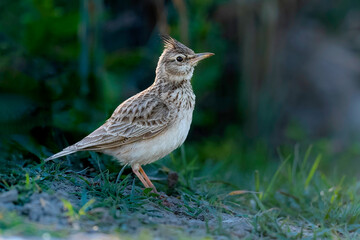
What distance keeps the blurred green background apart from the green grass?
751mm

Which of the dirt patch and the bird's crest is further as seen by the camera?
the bird's crest

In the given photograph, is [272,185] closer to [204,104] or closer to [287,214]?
[287,214]

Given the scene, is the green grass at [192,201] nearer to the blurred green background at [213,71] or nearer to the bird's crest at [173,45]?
the blurred green background at [213,71]

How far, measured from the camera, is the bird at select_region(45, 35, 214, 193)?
4957mm

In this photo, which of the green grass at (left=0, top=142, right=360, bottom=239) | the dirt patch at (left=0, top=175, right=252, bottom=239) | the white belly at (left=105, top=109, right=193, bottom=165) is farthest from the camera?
the white belly at (left=105, top=109, right=193, bottom=165)

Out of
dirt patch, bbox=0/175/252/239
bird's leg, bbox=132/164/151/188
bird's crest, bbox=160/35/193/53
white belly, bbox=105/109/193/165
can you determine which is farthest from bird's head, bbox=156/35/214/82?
dirt patch, bbox=0/175/252/239

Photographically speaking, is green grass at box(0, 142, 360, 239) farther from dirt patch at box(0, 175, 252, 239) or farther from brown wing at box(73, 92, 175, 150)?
brown wing at box(73, 92, 175, 150)


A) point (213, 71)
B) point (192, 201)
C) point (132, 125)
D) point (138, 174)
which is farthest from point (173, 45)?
point (213, 71)

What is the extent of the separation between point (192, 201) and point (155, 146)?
66cm

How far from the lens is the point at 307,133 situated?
34.3ft

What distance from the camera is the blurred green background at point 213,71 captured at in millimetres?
7234

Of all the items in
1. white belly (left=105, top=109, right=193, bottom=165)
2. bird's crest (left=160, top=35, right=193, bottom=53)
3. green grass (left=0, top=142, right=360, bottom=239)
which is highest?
bird's crest (left=160, top=35, right=193, bottom=53)

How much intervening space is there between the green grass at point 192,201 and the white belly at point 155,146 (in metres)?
0.21

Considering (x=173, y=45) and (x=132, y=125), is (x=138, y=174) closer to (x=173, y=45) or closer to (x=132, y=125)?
(x=132, y=125)
